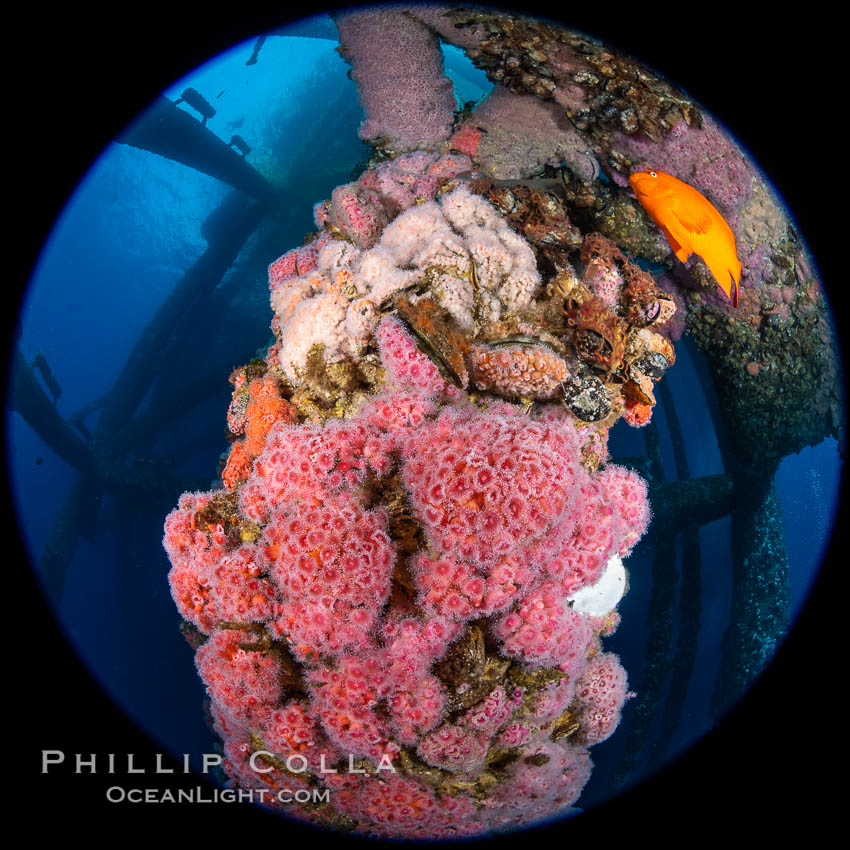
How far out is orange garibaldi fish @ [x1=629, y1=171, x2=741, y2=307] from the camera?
2475 millimetres

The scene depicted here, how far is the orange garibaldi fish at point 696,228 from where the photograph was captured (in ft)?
8.12

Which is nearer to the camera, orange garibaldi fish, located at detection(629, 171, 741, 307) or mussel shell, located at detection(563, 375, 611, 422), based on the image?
orange garibaldi fish, located at detection(629, 171, 741, 307)

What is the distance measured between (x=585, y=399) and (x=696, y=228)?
1.28 metres

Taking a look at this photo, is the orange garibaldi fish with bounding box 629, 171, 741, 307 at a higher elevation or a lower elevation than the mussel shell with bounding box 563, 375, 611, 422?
higher

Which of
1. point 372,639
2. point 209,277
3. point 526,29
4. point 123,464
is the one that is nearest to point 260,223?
point 209,277

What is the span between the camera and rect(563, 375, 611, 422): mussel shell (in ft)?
8.73

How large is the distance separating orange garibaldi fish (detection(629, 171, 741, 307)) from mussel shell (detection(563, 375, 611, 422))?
0.94m

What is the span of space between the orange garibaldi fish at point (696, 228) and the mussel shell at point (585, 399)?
Result: 3.10 ft

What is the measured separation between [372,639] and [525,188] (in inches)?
161

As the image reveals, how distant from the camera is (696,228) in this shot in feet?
8.21

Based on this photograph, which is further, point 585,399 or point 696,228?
point 585,399

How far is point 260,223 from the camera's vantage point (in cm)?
1261

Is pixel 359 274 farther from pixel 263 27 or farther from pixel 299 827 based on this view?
pixel 299 827

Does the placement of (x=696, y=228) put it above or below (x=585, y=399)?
above
